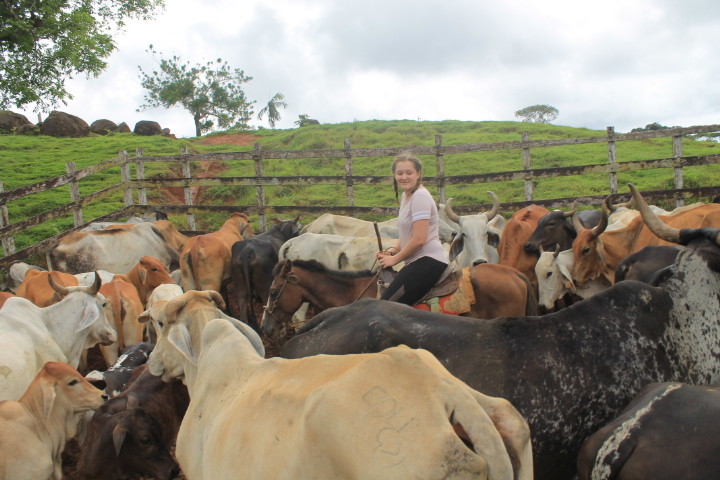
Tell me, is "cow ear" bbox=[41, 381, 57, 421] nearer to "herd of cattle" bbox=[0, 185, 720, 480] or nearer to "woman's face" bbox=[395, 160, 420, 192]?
"herd of cattle" bbox=[0, 185, 720, 480]

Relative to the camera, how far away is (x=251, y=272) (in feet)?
32.6

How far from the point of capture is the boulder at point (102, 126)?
34.2 meters

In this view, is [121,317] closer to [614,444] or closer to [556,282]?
[556,282]

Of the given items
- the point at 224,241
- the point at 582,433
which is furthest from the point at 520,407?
the point at 224,241

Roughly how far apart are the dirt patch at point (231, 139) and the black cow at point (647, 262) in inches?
927

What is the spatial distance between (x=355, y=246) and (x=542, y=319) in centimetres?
567

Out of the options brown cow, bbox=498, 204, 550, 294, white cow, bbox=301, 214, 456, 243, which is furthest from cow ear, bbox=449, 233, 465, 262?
white cow, bbox=301, 214, 456, 243

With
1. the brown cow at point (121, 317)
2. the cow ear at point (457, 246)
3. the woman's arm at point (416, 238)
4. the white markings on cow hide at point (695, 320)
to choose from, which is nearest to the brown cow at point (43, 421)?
the brown cow at point (121, 317)

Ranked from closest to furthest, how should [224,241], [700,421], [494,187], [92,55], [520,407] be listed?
[700,421], [520,407], [224,241], [494,187], [92,55]

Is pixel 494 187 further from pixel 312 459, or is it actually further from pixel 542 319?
pixel 312 459

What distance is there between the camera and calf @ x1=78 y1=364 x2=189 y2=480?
5.27 meters

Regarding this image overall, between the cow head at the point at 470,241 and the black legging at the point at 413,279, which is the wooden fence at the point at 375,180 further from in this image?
the black legging at the point at 413,279

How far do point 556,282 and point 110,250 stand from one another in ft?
24.9

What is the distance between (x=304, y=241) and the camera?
33.0 ft
